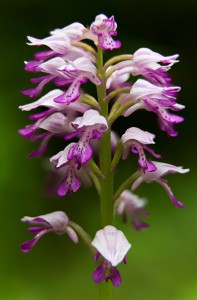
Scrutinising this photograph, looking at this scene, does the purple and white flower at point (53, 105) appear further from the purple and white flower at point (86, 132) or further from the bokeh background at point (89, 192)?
the bokeh background at point (89, 192)

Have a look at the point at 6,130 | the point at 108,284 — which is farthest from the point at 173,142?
the point at 108,284

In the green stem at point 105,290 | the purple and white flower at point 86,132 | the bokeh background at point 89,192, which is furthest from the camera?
the bokeh background at point 89,192

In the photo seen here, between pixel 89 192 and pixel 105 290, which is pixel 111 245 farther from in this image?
pixel 89 192

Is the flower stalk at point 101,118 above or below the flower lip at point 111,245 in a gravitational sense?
above

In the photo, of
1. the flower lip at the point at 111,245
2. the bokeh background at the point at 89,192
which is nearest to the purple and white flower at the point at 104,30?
the flower lip at the point at 111,245

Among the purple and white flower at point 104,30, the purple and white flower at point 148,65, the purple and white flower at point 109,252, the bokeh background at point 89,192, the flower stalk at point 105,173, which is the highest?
the purple and white flower at point 104,30

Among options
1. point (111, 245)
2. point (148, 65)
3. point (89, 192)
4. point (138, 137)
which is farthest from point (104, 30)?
point (89, 192)

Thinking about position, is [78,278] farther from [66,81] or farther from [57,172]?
[66,81]
